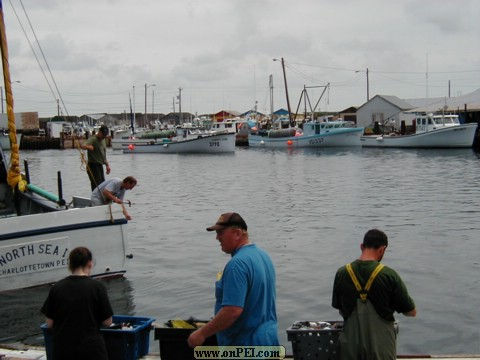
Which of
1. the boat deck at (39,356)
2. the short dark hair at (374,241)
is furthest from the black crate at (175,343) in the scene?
the short dark hair at (374,241)

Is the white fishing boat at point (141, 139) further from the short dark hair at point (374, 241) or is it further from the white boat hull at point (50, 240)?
the short dark hair at point (374, 241)

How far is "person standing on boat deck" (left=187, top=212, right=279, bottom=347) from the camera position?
4.77 meters

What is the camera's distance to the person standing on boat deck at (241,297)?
4.77m

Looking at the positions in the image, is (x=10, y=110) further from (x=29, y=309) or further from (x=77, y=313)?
(x=77, y=313)

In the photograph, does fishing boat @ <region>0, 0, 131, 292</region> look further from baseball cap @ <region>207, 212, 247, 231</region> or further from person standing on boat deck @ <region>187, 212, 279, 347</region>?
baseball cap @ <region>207, 212, 247, 231</region>

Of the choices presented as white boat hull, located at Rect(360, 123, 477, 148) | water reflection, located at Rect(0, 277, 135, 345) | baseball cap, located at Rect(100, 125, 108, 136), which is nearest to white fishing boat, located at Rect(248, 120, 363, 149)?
white boat hull, located at Rect(360, 123, 477, 148)

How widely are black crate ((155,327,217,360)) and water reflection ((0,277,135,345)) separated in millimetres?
4245

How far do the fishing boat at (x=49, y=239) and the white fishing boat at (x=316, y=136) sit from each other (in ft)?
213

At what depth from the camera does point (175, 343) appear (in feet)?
19.8

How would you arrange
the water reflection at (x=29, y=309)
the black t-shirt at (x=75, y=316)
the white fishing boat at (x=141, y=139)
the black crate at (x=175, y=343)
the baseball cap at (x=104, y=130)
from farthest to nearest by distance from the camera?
the white fishing boat at (x=141, y=139) < the baseball cap at (x=104, y=130) < the water reflection at (x=29, y=309) < the black crate at (x=175, y=343) < the black t-shirt at (x=75, y=316)

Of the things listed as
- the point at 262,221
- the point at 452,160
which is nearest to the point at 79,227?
the point at 262,221

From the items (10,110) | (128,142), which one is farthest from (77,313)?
(128,142)

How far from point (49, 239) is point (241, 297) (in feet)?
23.7

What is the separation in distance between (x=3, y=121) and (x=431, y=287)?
4159 inches
